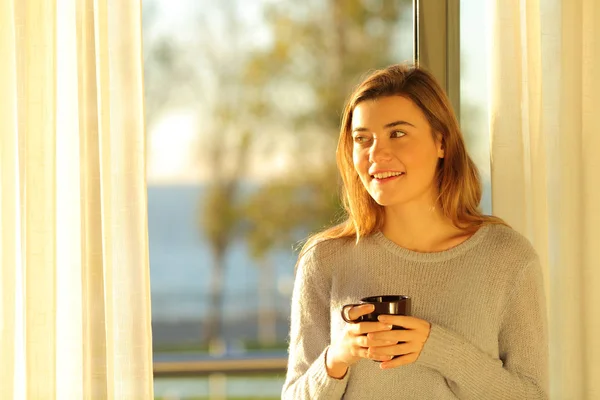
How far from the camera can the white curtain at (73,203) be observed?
6.50 ft

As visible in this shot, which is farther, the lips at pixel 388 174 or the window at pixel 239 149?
the window at pixel 239 149

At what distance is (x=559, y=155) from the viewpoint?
2.16 metres

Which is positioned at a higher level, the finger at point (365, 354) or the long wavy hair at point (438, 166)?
the long wavy hair at point (438, 166)

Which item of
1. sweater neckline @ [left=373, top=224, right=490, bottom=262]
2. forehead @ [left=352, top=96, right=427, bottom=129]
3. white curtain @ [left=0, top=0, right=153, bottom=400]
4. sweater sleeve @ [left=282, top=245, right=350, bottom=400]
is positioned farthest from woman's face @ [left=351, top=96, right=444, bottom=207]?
white curtain @ [left=0, top=0, right=153, bottom=400]

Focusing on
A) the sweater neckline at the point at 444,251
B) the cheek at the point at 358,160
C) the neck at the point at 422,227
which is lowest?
the sweater neckline at the point at 444,251

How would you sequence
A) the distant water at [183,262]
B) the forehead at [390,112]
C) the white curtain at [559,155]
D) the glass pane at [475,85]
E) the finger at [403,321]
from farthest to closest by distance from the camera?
1. the distant water at [183,262]
2. the glass pane at [475,85]
3. the white curtain at [559,155]
4. the forehead at [390,112]
5. the finger at [403,321]

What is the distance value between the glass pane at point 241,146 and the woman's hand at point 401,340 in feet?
3.37

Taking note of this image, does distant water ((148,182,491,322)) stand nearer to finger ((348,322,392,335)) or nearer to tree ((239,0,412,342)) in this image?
tree ((239,0,412,342))

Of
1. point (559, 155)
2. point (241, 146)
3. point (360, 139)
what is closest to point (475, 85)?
point (559, 155)

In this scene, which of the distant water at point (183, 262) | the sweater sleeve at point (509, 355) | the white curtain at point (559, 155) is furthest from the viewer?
the distant water at point (183, 262)

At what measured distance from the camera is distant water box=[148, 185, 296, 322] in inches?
102

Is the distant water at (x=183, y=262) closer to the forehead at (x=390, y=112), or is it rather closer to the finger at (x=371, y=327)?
the forehead at (x=390, y=112)

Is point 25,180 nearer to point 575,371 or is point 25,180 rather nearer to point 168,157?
point 168,157

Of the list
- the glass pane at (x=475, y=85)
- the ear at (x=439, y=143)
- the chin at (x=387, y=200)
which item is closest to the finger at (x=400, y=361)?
the chin at (x=387, y=200)
